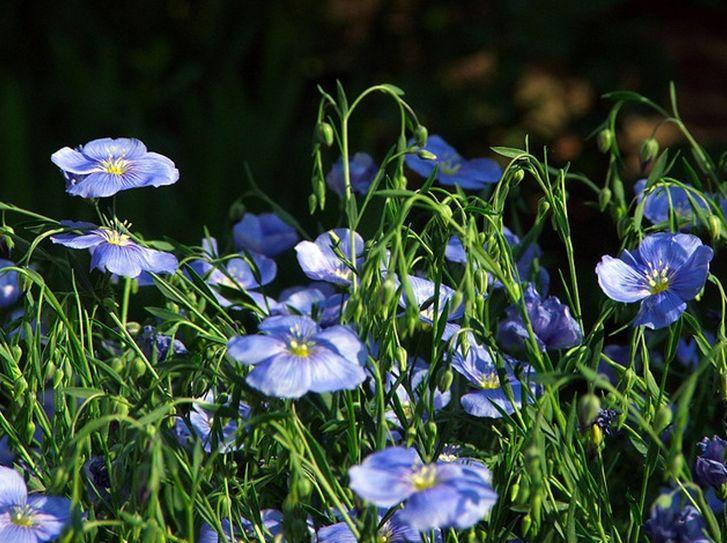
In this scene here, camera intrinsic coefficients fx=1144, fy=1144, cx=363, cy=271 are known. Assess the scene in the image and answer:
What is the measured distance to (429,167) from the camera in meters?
1.25

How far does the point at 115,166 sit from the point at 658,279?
0.47m

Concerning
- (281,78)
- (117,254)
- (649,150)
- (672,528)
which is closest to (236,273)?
(117,254)

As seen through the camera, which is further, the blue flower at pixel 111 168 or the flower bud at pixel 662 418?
the blue flower at pixel 111 168

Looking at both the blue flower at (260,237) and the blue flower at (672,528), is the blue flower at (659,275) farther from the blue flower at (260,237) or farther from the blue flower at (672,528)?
the blue flower at (260,237)

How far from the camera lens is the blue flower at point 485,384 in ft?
3.05

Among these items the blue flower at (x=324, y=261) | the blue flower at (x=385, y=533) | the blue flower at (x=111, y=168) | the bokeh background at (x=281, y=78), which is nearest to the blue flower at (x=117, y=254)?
the blue flower at (x=111, y=168)

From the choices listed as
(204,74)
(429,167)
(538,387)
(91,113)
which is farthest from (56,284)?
(204,74)

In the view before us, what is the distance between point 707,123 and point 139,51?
158 centimetres

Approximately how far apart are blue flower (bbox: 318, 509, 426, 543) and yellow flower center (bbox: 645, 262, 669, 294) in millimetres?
263

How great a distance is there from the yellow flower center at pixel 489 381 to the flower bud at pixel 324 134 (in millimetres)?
244

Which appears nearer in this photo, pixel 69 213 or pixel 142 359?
pixel 142 359

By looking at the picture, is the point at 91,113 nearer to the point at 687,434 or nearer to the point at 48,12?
the point at 48,12

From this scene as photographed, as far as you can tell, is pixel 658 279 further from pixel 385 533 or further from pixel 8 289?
pixel 8 289

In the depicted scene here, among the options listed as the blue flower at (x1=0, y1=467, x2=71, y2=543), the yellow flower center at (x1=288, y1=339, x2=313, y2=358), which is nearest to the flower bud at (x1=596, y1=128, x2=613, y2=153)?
the yellow flower center at (x1=288, y1=339, x2=313, y2=358)
